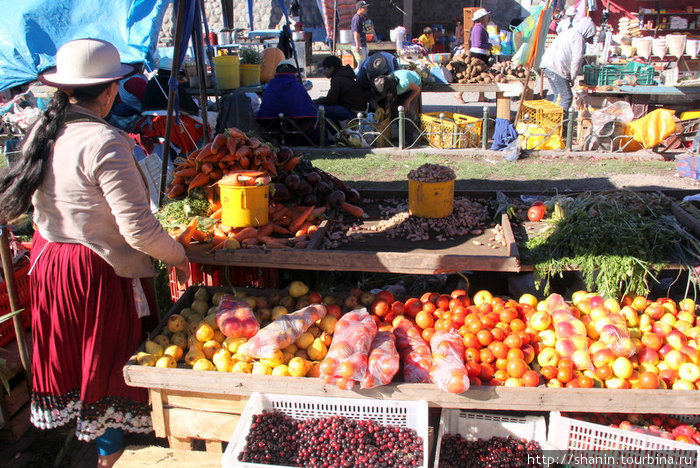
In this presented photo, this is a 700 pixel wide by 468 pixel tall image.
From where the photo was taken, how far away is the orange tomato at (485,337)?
2.91 m

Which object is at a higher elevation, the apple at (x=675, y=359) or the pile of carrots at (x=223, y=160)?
the pile of carrots at (x=223, y=160)

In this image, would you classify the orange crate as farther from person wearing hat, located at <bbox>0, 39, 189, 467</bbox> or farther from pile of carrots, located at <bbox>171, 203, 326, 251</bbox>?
pile of carrots, located at <bbox>171, 203, 326, 251</bbox>

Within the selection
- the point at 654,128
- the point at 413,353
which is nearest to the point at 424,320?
the point at 413,353

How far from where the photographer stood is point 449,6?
22.4 m

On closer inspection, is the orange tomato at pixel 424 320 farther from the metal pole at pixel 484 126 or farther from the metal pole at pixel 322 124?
the metal pole at pixel 322 124

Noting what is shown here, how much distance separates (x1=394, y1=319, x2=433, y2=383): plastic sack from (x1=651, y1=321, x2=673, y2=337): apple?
4.18 feet

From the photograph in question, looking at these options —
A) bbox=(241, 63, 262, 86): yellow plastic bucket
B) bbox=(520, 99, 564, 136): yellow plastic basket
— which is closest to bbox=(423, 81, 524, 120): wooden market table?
bbox=(520, 99, 564, 136): yellow plastic basket

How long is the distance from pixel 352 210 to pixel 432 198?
71 centimetres

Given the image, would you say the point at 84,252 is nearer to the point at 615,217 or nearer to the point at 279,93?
the point at 615,217

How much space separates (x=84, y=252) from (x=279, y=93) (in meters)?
6.40

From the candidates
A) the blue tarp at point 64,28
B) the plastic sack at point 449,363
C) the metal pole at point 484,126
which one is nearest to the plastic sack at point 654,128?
the metal pole at point 484,126

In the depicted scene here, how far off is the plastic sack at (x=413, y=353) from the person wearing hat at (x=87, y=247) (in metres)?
1.22

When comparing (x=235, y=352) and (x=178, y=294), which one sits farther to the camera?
(x=178, y=294)

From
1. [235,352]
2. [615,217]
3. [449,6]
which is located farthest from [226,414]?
[449,6]
